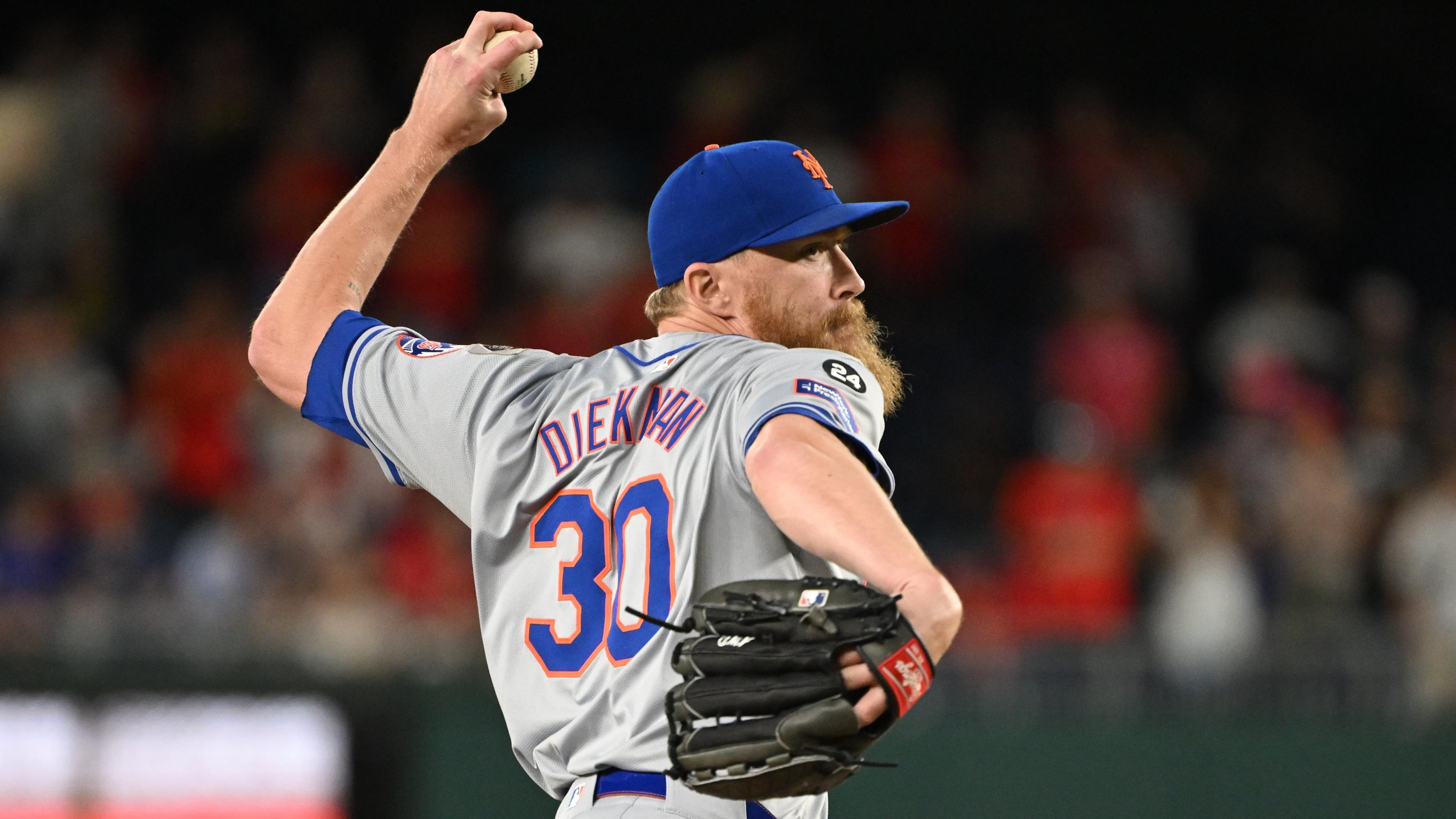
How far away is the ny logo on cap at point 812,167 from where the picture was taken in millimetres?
2715

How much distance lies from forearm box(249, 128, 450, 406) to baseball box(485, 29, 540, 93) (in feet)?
0.57

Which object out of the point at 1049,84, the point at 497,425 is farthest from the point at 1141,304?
the point at 497,425

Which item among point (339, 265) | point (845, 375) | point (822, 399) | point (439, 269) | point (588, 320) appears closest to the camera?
point (822, 399)

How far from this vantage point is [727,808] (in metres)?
2.32

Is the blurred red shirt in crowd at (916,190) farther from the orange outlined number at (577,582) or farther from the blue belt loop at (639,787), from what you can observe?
the blue belt loop at (639,787)

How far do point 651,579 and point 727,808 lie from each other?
35cm

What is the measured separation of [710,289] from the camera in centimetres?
274

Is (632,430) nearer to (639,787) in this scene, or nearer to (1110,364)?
(639,787)

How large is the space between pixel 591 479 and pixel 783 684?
0.62 meters

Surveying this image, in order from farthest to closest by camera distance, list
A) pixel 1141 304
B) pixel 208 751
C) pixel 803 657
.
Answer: pixel 1141 304 < pixel 208 751 < pixel 803 657

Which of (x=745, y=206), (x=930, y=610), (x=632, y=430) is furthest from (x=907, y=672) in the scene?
(x=745, y=206)

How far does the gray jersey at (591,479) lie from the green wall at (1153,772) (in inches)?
175

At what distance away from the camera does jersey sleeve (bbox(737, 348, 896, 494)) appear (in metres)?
2.17

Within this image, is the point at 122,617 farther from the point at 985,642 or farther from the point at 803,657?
the point at 803,657
